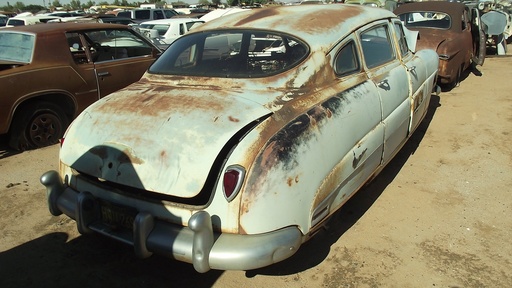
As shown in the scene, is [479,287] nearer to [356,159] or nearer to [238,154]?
[356,159]

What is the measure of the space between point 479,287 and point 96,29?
5525 mm

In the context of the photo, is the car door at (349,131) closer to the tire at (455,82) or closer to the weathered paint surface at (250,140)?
the weathered paint surface at (250,140)

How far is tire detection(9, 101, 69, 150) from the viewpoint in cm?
501

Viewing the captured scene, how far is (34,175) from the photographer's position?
4.48 metres

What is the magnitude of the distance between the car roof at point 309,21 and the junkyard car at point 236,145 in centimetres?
2

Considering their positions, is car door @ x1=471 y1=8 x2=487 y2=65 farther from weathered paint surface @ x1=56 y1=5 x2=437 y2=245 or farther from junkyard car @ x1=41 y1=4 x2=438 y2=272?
weathered paint surface @ x1=56 y1=5 x2=437 y2=245

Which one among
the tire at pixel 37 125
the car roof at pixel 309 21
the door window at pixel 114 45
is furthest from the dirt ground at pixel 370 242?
the door window at pixel 114 45

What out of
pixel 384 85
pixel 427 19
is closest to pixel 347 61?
pixel 384 85

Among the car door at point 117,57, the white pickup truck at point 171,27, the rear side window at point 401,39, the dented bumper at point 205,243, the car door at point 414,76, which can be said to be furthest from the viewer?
the white pickup truck at point 171,27

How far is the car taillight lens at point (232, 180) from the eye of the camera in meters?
2.26

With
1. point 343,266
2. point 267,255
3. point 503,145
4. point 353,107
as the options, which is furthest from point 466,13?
point 267,255

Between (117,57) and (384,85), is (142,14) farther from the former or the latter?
(384,85)

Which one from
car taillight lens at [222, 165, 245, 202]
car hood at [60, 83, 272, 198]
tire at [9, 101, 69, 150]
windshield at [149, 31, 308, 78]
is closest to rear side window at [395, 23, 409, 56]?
windshield at [149, 31, 308, 78]

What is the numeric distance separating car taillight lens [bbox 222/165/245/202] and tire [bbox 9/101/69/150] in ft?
12.5
